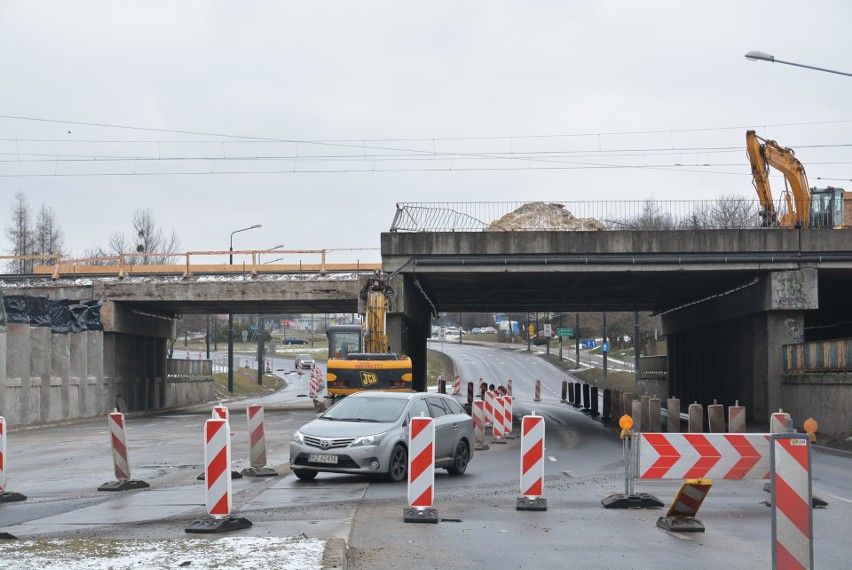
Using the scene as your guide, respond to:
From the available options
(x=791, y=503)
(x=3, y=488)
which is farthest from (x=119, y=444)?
(x=791, y=503)

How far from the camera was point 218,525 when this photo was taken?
10.3 meters

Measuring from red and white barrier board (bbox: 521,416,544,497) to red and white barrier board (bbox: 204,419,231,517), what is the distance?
152 inches

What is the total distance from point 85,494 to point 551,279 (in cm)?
2607

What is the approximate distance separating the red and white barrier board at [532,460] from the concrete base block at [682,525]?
6.25 ft

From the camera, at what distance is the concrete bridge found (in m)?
34.6

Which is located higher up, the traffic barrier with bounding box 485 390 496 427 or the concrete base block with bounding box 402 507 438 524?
the concrete base block with bounding box 402 507 438 524

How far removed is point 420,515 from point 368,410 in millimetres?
5473

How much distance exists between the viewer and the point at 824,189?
37.8 meters

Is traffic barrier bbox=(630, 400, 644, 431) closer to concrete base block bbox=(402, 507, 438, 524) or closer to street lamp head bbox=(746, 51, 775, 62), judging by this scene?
street lamp head bbox=(746, 51, 775, 62)

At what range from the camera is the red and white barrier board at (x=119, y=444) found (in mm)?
14891

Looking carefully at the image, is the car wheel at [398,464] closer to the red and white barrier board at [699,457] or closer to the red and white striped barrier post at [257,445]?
the red and white striped barrier post at [257,445]

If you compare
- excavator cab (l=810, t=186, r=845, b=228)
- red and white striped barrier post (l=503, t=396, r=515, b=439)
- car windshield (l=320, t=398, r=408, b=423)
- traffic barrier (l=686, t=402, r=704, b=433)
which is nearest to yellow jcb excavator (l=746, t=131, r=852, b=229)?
excavator cab (l=810, t=186, r=845, b=228)

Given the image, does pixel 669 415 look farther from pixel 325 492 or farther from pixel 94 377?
pixel 94 377

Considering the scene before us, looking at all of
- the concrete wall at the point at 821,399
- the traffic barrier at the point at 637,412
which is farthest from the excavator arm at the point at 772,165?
the traffic barrier at the point at 637,412
